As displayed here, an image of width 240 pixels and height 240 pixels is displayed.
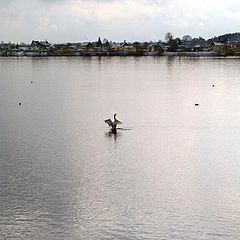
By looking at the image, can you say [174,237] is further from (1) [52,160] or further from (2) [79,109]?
(2) [79,109]

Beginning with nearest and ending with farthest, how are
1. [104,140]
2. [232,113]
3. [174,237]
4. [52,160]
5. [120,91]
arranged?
[174,237] → [52,160] → [104,140] → [232,113] → [120,91]

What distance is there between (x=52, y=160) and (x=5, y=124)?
20.2 feet

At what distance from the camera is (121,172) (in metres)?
13.2

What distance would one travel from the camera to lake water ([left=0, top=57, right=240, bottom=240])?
973 centimetres

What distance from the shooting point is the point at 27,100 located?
92.4 feet

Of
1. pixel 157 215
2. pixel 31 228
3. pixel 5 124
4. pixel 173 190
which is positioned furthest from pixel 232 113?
pixel 31 228

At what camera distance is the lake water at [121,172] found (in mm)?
9734

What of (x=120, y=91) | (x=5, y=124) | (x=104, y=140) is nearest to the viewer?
(x=104, y=140)

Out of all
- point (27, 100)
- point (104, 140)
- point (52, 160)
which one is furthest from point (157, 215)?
point (27, 100)

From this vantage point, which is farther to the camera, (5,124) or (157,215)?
(5,124)

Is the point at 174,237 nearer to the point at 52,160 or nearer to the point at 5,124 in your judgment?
the point at 52,160

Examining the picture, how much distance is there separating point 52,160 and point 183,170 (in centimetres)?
365

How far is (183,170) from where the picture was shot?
527 inches

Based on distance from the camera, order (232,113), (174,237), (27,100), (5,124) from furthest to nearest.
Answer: (27,100) → (232,113) → (5,124) → (174,237)
